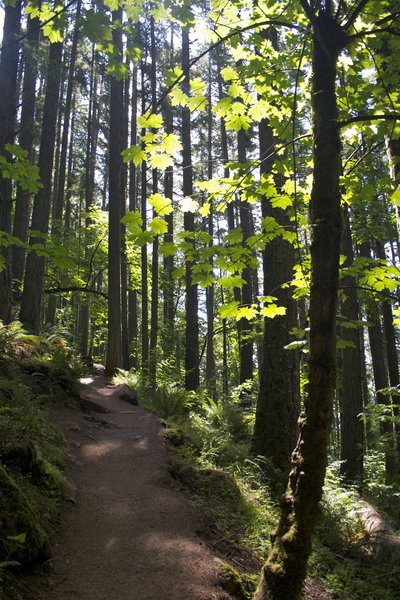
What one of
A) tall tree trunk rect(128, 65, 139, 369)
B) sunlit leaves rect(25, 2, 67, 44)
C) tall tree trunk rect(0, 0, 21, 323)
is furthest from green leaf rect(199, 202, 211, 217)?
tall tree trunk rect(128, 65, 139, 369)

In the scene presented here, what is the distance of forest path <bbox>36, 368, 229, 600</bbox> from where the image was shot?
3.09 m

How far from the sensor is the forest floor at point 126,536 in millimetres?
3072

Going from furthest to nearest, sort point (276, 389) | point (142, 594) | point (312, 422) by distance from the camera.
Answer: point (276, 389) < point (142, 594) < point (312, 422)

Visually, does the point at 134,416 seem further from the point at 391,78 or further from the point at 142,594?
the point at 391,78

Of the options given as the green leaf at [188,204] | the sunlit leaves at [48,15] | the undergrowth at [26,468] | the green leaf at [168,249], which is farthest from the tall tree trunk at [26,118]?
the green leaf at [168,249]

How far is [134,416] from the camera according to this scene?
27.2ft

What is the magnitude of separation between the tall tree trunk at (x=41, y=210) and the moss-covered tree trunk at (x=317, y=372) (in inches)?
357

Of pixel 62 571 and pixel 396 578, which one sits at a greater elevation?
pixel 62 571

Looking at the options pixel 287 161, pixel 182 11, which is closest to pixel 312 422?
pixel 287 161

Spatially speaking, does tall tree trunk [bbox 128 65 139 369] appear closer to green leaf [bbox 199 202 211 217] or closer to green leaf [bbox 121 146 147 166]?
green leaf [bbox 199 202 211 217]

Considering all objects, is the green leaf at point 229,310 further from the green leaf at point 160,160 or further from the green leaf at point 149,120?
the green leaf at point 149,120

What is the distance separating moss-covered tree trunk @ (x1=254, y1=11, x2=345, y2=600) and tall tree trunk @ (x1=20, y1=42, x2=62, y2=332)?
9.07 m

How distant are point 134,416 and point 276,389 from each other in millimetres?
3297

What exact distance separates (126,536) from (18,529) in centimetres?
121
